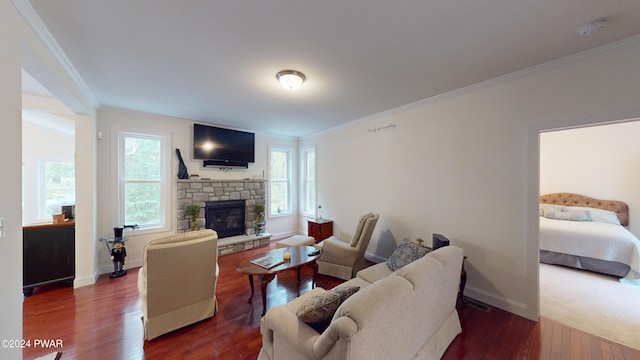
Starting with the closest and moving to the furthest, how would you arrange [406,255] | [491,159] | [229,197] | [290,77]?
[290,77] → [406,255] → [491,159] → [229,197]

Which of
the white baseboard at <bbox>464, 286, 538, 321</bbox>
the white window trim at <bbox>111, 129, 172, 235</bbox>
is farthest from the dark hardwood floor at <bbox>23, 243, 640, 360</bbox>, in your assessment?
the white window trim at <bbox>111, 129, 172, 235</bbox>

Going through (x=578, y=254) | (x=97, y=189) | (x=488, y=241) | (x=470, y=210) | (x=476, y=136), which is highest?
(x=476, y=136)

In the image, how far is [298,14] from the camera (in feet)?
5.38

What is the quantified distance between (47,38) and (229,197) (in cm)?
350

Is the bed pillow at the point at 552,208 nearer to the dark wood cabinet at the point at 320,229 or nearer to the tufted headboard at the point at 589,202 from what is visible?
the tufted headboard at the point at 589,202

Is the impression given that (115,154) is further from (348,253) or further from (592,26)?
(592,26)

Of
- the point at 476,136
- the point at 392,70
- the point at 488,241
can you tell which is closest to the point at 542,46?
the point at 476,136

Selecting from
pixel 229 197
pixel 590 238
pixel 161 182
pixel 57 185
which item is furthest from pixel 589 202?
pixel 57 185

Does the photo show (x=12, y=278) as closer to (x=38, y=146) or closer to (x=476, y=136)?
(x=476, y=136)

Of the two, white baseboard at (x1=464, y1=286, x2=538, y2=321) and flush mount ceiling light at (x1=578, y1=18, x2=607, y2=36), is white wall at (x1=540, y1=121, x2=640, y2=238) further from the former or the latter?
white baseboard at (x1=464, y1=286, x2=538, y2=321)

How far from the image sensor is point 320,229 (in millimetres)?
4863

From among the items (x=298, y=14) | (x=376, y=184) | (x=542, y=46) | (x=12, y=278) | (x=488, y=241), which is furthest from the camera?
(x=376, y=184)

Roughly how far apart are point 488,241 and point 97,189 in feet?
19.1

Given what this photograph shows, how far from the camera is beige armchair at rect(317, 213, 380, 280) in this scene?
3312 mm
